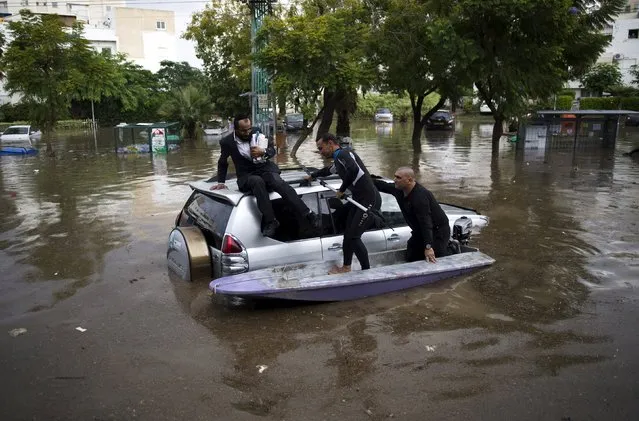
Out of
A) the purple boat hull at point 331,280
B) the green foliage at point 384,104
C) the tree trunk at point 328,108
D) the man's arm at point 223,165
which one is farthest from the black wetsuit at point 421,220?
the green foliage at point 384,104

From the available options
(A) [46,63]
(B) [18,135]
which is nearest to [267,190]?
(A) [46,63]

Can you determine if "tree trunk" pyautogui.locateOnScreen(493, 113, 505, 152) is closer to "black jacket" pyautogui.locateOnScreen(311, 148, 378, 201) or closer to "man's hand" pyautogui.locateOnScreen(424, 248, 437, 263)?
"man's hand" pyautogui.locateOnScreen(424, 248, 437, 263)

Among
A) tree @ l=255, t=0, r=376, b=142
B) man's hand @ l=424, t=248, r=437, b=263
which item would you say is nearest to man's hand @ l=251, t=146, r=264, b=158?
man's hand @ l=424, t=248, r=437, b=263

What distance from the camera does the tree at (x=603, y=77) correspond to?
48.8m

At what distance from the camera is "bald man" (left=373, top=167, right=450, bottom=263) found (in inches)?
248

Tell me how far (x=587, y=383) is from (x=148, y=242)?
22.0 feet

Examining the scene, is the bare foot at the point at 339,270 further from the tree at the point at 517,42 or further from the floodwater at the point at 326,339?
the tree at the point at 517,42

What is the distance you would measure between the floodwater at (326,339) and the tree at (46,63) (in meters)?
17.4

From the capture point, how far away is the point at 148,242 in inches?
359

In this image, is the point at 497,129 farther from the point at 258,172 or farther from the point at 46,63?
the point at 46,63

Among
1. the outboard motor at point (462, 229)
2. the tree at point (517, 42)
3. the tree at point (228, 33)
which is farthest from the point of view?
the tree at point (228, 33)

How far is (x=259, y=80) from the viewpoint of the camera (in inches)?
781

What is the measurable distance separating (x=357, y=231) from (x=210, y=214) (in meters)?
1.70

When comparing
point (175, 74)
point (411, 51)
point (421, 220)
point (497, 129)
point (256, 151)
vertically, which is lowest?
point (421, 220)
